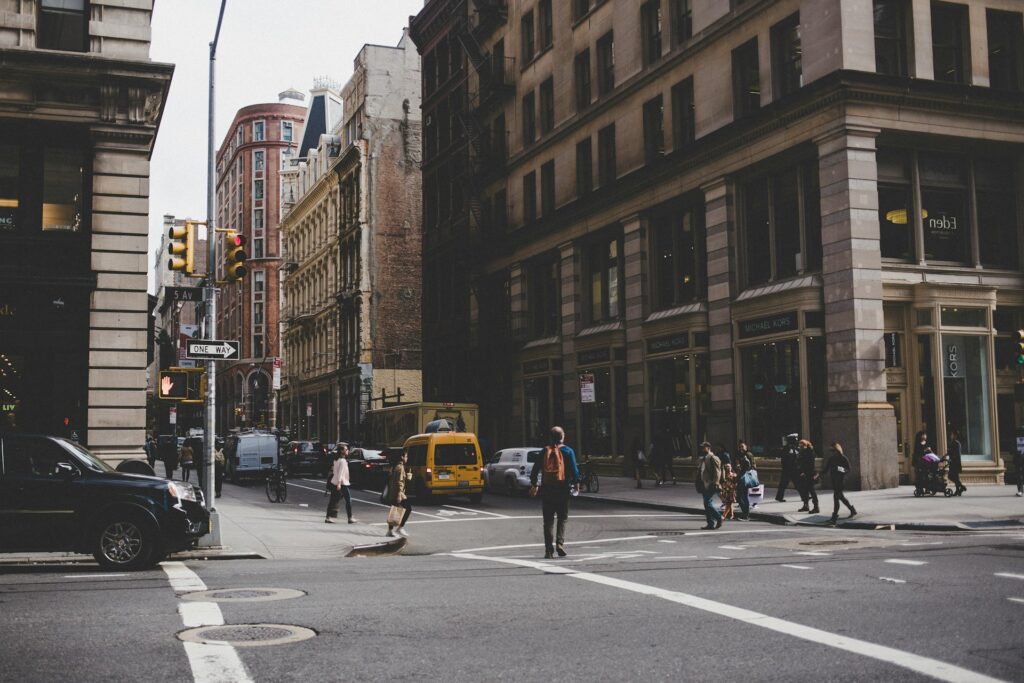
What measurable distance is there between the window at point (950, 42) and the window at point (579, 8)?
15.8 metres

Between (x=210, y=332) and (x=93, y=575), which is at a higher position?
(x=210, y=332)

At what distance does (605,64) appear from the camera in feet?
130

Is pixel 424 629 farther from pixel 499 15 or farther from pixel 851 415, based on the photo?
pixel 499 15

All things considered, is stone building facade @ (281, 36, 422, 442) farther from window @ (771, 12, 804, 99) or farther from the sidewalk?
window @ (771, 12, 804, 99)

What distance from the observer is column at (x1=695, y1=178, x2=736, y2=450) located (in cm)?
3081

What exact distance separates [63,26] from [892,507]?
68.9ft

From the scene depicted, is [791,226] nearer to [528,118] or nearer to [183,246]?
[183,246]

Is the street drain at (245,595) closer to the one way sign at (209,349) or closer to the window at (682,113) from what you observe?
the one way sign at (209,349)

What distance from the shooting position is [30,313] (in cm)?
2180

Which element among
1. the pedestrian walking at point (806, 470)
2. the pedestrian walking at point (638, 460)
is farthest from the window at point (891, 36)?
the pedestrian walking at point (638, 460)

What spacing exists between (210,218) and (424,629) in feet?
31.7

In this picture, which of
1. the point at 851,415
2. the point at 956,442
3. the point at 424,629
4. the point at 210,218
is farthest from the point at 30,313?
the point at 956,442

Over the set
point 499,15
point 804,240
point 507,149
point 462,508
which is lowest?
point 462,508

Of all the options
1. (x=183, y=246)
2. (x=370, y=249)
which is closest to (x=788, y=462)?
(x=183, y=246)
